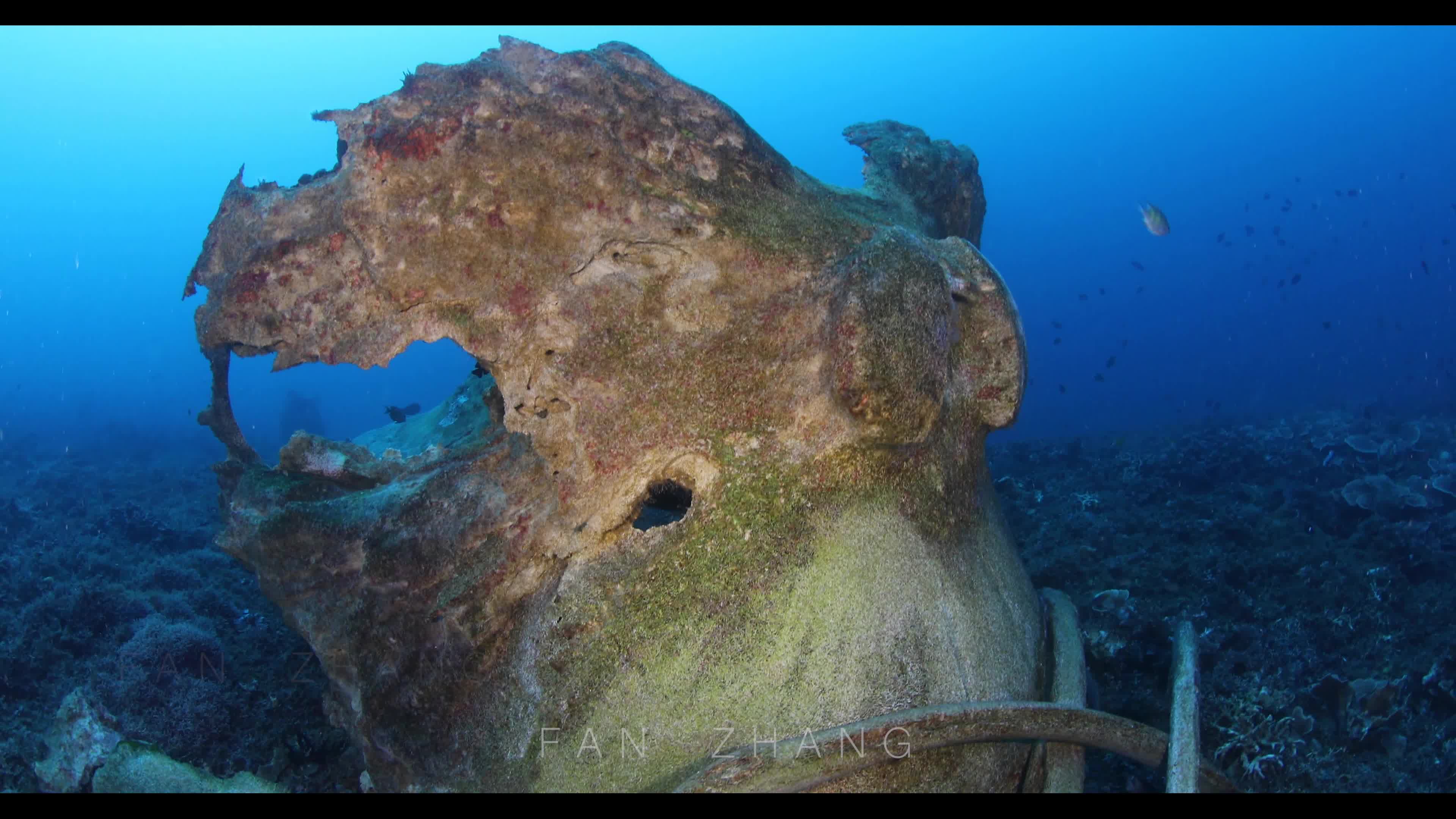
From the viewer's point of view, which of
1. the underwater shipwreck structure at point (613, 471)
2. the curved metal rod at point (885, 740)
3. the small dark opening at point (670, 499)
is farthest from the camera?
the small dark opening at point (670, 499)

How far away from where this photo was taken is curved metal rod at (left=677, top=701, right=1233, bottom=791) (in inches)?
93.0

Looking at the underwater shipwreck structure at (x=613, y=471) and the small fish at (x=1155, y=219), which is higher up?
the small fish at (x=1155, y=219)

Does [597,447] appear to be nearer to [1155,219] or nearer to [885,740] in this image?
[885,740]

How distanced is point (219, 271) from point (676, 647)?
2488mm

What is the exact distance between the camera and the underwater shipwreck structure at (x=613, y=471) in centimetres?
267

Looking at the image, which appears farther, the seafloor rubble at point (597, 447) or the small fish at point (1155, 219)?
the small fish at point (1155, 219)

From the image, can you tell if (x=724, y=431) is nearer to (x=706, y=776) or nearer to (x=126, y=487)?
(x=706, y=776)

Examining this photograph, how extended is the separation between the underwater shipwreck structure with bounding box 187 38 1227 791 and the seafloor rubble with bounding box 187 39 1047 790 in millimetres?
12

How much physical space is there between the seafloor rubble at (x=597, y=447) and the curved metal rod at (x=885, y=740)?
0.48 feet

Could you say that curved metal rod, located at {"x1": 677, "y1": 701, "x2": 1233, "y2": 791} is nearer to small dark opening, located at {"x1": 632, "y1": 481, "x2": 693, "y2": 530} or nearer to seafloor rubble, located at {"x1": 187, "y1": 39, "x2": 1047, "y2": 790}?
seafloor rubble, located at {"x1": 187, "y1": 39, "x2": 1047, "y2": 790}

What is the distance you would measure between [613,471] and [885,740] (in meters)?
1.43

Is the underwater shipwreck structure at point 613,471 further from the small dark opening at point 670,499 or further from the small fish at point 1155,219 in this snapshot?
the small fish at point 1155,219

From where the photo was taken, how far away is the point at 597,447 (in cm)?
288

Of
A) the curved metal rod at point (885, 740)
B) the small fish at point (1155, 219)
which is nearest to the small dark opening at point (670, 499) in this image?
the curved metal rod at point (885, 740)
